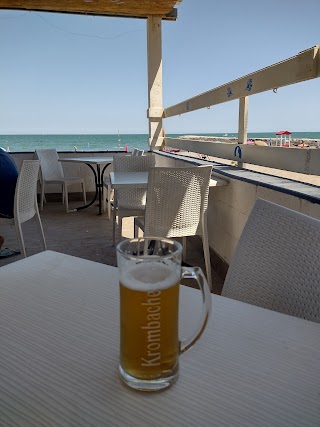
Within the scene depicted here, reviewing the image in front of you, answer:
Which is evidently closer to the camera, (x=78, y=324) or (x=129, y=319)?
(x=129, y=319)

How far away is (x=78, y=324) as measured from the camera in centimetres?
60

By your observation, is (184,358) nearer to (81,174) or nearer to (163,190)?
(163,190)

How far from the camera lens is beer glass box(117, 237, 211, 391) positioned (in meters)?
0.42

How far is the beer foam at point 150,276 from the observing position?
426 millimetres

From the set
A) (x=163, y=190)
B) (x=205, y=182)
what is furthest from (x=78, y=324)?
(x=205, y=182)

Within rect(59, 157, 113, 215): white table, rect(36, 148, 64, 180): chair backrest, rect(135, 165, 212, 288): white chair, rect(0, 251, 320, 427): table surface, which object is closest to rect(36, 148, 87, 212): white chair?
rect(36, 148, 64, 180): chair backrest

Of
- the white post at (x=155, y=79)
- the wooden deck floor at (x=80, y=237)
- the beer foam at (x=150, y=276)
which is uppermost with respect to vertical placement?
the white post at (x=155, y=79)

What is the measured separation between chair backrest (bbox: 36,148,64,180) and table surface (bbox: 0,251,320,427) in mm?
5032

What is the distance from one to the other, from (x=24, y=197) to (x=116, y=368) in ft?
8.43

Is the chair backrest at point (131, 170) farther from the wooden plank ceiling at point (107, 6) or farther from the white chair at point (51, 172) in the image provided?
the wooden plank ceiling at point (107, 6)

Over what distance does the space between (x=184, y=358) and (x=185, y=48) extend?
37.5 meters

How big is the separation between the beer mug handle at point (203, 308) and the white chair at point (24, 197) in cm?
243

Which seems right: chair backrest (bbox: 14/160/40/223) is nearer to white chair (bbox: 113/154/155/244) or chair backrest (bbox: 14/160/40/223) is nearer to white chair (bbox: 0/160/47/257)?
white chair (bbox: 0/160/47/257)

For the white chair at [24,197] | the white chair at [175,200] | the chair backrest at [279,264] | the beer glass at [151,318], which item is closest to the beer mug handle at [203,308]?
the beer glass at [151,318]
